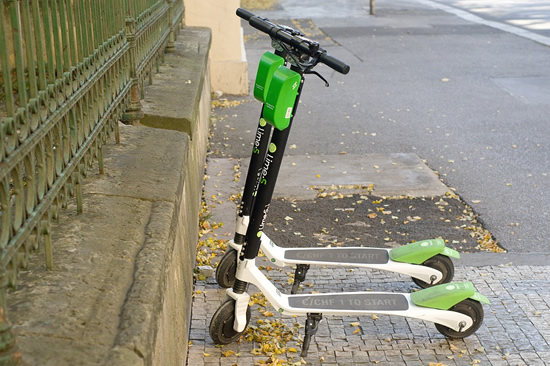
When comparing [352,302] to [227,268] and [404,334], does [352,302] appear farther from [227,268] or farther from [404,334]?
[227,268]

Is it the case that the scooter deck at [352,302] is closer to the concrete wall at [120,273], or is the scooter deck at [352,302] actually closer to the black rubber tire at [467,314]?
the black rubber tire at [467,314]

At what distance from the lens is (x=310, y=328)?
3.74 m

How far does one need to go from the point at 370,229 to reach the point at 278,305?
1901mm

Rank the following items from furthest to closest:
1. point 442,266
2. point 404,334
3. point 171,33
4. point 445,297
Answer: point 171,33 < point 442,266 < point 404,334 < point 445,297

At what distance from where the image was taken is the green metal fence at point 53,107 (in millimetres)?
1955

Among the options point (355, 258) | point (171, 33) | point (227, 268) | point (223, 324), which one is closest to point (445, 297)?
point (355, 258)

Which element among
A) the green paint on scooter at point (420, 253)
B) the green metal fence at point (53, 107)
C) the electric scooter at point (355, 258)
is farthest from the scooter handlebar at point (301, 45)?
the green paint on scooter at point (420, 253)

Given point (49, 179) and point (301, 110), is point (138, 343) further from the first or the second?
point (301, 110)

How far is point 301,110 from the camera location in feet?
32.0

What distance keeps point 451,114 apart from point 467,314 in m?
5.93

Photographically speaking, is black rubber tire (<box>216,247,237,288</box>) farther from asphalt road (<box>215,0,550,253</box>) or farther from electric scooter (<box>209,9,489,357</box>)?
asphalt road (<box>215,0,550,253</box>)

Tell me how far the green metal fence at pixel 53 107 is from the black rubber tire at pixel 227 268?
3.20 ft

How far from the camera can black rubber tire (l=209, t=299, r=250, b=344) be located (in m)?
3.79

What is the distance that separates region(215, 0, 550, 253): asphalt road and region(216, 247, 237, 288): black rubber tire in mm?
2080
